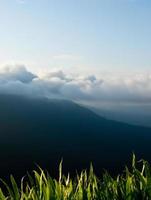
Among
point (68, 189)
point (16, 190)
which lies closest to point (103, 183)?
point (68, 189)

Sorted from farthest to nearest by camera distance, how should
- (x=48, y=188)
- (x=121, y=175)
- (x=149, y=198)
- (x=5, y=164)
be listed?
(x=5, y=164) → (x=121, y=175) → (x=149, y=198) → (x=48, y=188)

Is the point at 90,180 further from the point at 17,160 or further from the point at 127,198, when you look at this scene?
the point at 17,160

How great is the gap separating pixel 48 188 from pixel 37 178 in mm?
634

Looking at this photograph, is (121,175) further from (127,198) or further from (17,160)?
(17,160)

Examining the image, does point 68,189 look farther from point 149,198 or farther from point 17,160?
point 17,160

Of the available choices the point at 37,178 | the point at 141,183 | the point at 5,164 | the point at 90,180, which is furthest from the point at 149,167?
the point at 5,164

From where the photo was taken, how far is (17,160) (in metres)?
193

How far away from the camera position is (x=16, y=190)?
7953mm

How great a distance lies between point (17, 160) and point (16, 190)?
614 feet

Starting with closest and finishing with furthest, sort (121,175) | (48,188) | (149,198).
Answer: (48,188) → (149,198) → (121,175)

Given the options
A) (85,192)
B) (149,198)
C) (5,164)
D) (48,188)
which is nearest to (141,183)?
(149,198)

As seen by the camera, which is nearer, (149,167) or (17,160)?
(149,167)

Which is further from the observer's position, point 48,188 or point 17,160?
point 17,160

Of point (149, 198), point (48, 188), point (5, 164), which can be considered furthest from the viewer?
point (5, 164)
